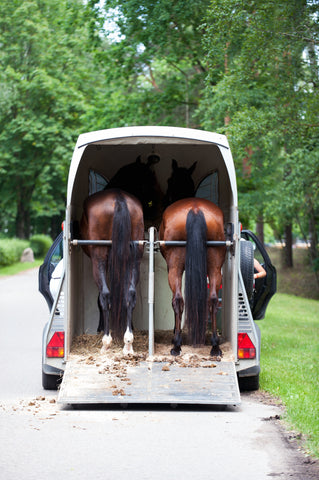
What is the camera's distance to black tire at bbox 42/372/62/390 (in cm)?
750

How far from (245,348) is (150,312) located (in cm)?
108

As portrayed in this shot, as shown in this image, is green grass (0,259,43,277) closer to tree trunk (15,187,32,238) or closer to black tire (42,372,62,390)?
tree trunk (15,187,32,238)

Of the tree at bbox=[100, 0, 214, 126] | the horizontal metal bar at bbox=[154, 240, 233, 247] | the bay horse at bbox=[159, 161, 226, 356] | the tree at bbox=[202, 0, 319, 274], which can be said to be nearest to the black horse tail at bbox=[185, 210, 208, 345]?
the bay horse at bbox=[159, 161, 226, 356]

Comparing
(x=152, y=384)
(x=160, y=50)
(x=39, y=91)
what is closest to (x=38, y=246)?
(x=39, y=91)

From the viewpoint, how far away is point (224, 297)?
8430 mm

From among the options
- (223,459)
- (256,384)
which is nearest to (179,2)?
(256,384)

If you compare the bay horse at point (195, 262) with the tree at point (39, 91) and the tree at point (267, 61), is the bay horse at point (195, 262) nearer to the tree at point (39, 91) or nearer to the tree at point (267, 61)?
the tree at point (267, 61)

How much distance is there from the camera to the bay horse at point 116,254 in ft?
24.2

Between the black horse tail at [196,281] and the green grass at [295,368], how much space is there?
1.15 m

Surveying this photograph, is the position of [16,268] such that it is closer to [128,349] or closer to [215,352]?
[128,349]

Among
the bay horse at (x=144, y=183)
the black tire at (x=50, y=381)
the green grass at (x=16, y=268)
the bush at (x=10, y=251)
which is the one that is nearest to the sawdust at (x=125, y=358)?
the black tire at (x=50, y=381)

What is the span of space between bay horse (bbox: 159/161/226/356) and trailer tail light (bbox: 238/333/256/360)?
303 mm

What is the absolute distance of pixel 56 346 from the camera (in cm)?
712

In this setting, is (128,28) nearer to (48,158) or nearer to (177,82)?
(177,82)
